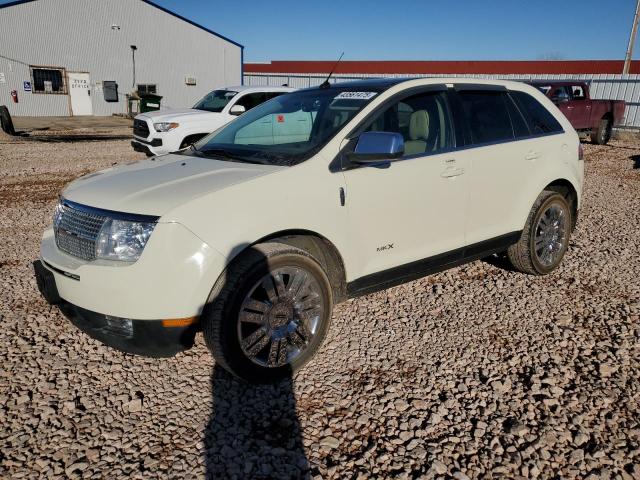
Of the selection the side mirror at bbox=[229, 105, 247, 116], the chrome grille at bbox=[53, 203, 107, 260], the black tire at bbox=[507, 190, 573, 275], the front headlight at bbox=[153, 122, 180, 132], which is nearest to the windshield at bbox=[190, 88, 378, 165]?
the chrome grille at bbox=[53, 203, 107, 260]

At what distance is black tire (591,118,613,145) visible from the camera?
1527cm

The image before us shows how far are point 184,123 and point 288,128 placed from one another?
24.1 ft

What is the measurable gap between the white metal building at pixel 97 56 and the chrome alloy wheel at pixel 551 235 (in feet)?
94.5

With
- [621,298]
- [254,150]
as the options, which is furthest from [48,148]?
[621,298]

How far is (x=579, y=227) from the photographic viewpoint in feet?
21.1

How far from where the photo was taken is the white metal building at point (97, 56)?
25.7m

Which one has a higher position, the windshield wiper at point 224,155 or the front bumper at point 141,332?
the windshield wiper at point 224,155

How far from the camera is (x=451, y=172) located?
11.5ft

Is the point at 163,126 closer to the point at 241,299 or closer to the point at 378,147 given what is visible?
the point at 378,147

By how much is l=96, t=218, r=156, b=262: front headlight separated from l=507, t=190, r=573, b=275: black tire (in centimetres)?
319

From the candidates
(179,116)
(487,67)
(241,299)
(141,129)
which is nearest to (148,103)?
(141,129)

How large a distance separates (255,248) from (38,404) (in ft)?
4.91

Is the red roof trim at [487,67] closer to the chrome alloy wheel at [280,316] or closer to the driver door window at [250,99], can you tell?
the driver door window at [250,99]

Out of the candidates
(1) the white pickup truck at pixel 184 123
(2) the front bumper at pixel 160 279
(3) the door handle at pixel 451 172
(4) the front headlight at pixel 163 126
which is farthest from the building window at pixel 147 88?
(2) the front bumper at pixel 160 279
